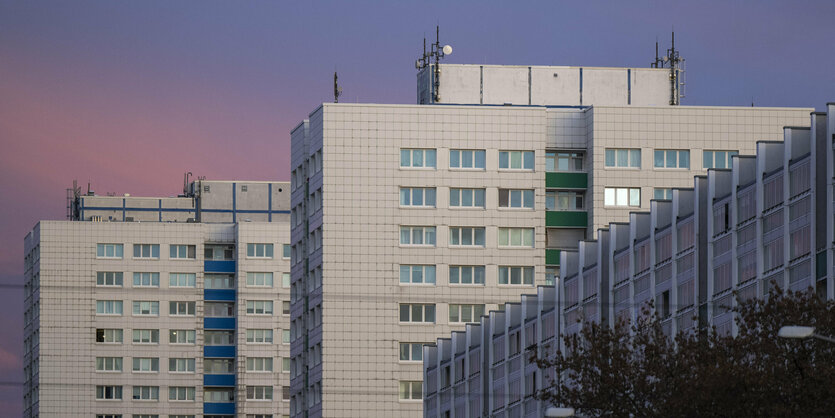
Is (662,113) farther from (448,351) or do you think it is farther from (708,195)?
(708,195)

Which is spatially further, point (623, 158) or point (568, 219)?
point (568, 219)

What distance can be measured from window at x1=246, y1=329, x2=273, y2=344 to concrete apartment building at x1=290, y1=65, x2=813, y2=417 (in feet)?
193

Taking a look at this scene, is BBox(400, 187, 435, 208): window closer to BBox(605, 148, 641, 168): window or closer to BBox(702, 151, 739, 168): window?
BBox(605, 148, 641, 168): window

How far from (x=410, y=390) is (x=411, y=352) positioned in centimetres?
277

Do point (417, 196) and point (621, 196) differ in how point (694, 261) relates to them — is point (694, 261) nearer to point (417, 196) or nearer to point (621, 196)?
point (621, 196)

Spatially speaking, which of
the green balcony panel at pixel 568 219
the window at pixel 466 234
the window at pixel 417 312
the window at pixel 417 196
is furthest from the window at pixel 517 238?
the window at pixel 417 312

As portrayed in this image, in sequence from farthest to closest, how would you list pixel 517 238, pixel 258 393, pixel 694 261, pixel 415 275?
pixel 258 393 → pixel 517 238 → pixel 415 275 → pixel 694 261

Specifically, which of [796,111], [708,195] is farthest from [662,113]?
[708,195]

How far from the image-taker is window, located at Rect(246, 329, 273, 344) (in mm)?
199500

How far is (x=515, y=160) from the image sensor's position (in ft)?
457

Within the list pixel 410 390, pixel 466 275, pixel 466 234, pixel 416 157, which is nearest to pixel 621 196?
pixel 466 234

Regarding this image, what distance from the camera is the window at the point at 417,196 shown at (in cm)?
13875

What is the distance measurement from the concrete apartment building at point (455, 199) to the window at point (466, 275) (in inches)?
5.6

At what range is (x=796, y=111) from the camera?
137750mm
